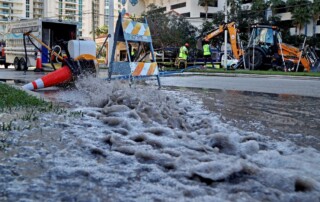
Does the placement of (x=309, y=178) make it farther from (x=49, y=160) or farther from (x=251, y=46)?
(x=251, y=46)

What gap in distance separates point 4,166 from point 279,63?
23579 millimetres

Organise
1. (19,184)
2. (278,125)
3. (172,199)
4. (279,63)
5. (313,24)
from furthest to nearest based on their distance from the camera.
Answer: (313,24), (279,63), (278,125), (19,184), (172,199)

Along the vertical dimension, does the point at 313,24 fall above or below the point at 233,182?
above

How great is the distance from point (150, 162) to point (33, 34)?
19301 mm

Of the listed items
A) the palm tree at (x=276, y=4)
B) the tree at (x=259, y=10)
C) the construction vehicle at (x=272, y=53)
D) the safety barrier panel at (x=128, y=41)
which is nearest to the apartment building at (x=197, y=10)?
the palm tree at (x=276, y=4)

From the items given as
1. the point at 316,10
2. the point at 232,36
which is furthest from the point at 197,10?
the point at 232,36

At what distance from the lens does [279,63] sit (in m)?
24.7

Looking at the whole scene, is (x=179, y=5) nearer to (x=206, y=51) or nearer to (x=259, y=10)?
(x=259, y=10)

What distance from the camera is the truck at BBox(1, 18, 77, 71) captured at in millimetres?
21203

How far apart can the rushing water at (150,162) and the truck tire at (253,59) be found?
2018cm

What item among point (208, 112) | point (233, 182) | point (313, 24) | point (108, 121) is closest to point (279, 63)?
point (208, 112)

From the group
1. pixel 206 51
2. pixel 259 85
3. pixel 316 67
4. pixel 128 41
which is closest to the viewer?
pixel 128 41

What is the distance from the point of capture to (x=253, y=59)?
80.6 ft

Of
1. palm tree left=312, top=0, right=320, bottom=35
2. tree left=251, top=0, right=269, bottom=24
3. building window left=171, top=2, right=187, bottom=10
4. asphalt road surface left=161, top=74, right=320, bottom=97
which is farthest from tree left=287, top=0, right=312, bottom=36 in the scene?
asphalt road surface left=161, top=74, right=320, bottom=97
